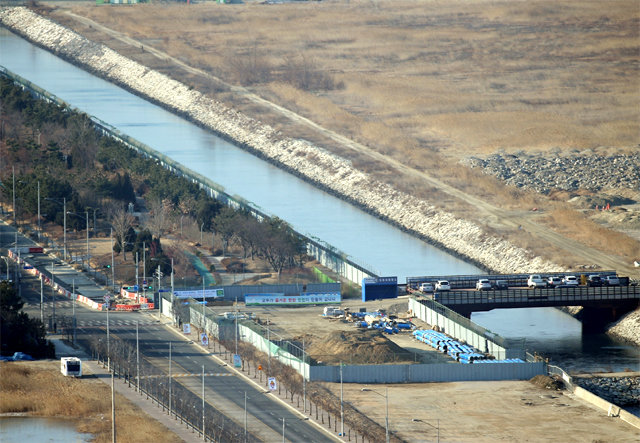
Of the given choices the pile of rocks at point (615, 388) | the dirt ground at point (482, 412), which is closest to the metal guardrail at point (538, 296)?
the dirt ground at point (482, 412)

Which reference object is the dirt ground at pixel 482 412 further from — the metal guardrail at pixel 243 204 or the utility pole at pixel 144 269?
the metal guardrail at pixel 243 204

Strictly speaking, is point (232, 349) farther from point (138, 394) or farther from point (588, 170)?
point (588, 170)

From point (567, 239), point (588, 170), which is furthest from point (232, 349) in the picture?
point (588, 170)

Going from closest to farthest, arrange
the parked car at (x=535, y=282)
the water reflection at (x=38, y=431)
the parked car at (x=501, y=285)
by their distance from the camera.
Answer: the water reflection at (x=38, y=431), the parked car at (x=501, y=285), the parked car at (x=535, y=282)

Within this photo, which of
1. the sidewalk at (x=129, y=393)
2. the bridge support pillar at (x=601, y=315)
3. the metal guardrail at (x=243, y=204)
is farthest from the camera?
the metal guardrail at (x=243, y=204)

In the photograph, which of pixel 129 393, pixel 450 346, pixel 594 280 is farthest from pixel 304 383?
pixel 594 280

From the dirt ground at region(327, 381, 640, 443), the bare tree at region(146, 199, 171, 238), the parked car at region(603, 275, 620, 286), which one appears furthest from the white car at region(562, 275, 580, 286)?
the bare tree at region(146, 199, 171, 238)

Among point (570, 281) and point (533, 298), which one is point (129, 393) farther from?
point (570, 281)

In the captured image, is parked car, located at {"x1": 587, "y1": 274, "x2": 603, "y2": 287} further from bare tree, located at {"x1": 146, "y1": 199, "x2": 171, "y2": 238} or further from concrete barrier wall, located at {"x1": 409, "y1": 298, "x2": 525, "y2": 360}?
bare tree, located at {"x1": 146, "y1": 199, "x2": 171, "y2": 238}
